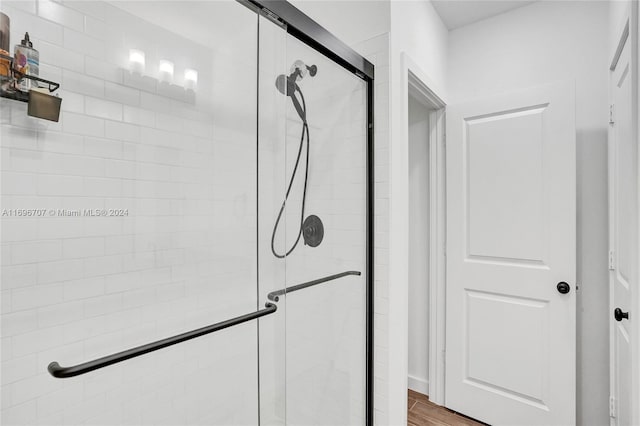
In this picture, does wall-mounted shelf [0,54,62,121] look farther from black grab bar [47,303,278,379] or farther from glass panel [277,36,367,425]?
glass panel [277,36,367,425]

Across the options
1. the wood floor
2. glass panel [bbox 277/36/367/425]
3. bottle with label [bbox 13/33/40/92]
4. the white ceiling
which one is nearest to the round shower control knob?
glass panel [bbox 277/36/367/425]

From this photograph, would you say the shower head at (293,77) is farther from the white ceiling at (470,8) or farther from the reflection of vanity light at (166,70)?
the white ceiling at (470,8)

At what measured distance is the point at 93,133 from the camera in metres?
0.80

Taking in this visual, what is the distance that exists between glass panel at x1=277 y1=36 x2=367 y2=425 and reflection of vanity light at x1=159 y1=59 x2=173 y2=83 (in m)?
0.44

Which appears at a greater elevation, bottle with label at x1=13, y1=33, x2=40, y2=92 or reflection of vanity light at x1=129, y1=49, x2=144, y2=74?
reflection of vanity light at x1=129, y1=49, x2=144, y2=74

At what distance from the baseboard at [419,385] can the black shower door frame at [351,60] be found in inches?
33.7

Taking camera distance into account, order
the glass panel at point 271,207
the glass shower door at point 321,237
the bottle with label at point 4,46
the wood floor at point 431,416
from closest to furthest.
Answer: the bottle with label at point 4,46, the glass panel at point 271,207, the glass shower door at point 321,237, the wood floor at point 431,416

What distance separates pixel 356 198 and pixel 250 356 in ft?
2.73

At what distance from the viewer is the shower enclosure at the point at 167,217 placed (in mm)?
748

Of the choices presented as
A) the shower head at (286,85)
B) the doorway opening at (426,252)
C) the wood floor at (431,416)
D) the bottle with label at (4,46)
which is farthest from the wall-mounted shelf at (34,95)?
the wood floor at (431,416)

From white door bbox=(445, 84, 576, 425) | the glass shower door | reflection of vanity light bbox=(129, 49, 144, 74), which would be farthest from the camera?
white door bbox=(445, 84, 576, 425)

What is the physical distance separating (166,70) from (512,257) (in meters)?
1.93

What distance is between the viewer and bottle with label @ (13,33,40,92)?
69 cm

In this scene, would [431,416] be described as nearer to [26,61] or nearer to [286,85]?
[286,85]
